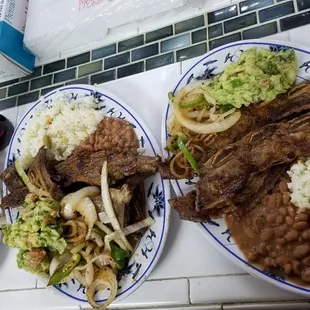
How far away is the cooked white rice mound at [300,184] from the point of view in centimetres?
194

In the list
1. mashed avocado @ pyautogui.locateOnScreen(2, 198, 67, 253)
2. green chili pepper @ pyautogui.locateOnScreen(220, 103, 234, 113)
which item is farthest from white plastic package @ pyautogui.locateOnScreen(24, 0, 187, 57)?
mashed avocado @ pyautogui.locateOnScreen(2, 198, 67, 253)

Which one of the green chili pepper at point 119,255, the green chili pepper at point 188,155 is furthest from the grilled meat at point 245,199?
the green chili pepper at point 119,255

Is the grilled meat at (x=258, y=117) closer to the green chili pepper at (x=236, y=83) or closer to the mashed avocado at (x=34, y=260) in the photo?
the green chili pepper at (x=236, y=83)

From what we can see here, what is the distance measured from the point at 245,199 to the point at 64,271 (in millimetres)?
1152

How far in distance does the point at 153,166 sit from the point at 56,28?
150 centimetres

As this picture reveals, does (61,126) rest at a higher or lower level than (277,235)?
higher

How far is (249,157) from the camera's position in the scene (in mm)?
2016

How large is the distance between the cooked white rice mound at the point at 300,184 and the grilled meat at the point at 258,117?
27cm

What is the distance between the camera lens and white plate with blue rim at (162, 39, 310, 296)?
1.95 metres

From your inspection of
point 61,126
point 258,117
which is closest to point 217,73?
point 258,117

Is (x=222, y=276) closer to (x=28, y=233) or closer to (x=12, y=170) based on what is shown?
(x=28, y=233)

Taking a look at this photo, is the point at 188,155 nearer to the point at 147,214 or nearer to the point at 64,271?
the point at 147,214

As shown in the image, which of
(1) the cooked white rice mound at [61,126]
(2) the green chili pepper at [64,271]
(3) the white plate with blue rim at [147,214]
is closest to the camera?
(3) the white plate with blue rim at [147,214]

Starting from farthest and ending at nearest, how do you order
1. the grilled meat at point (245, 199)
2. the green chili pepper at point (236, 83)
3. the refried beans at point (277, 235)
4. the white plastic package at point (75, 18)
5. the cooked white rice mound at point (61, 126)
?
the white plastic package at point (75, 18), the cooked white rice mound at point (61, 126), the green chili pepper at point (236, 83), the grilled meat at point (245, 199), the refried beans at point (277, 235)
